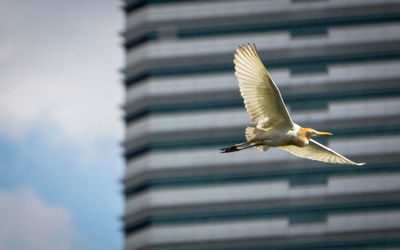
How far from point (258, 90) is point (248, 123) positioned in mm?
45667

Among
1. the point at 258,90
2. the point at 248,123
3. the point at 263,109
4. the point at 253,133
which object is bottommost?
the point at 253,133

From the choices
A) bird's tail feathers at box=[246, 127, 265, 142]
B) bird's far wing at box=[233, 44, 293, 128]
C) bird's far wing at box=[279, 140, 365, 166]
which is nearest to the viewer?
bird's far wing at box=[233, 44, 293, 128]

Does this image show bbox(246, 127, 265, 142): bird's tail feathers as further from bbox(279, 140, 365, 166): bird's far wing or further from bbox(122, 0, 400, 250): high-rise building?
bbox(122, 0, 400, 250): high-rise building

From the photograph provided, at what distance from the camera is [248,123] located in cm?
6184

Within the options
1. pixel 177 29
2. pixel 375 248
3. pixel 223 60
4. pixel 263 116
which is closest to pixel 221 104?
pixel 223 60

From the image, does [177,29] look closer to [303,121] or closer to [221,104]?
[221,104]

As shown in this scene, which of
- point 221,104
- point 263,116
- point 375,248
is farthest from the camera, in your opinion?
point 221,104

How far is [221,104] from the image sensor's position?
212 feet

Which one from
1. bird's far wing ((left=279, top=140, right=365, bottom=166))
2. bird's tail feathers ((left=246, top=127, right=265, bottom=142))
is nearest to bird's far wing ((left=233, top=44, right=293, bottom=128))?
bird's tail feathers ((left=246, top=127, right=265, bottom=142))

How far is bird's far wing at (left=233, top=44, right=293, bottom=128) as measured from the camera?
15875 mm

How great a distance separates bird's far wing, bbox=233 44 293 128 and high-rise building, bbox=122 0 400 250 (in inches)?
1732

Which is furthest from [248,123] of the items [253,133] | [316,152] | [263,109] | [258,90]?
[258,90]

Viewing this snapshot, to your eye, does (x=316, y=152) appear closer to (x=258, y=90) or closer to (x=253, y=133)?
(x=253, y=133)

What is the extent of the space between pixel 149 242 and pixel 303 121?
17.9m
